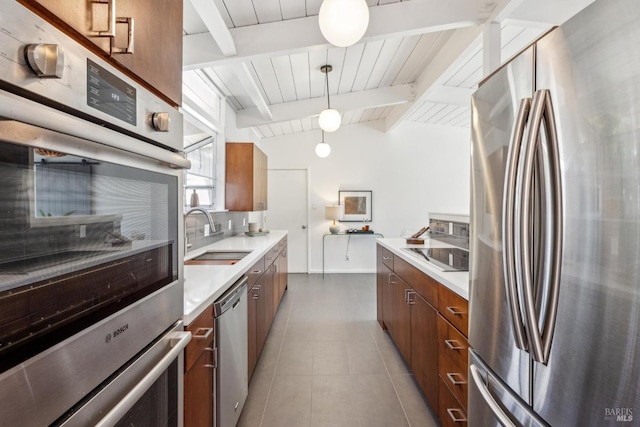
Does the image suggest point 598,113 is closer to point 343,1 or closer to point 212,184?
point 343,1

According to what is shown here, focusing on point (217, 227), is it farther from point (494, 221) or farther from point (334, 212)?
point (494, 221)

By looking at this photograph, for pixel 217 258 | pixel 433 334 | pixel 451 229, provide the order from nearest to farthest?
pixel 433 334 < pixel 217 258 < pixel 451 229

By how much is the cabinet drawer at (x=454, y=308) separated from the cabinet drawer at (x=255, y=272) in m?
1.21

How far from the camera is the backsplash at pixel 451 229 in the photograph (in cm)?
256

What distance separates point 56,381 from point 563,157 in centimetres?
117

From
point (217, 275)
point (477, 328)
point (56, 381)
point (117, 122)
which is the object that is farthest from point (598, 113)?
point (217, 275)

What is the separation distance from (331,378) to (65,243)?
6.89 feet

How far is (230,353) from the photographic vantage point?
1.55 m

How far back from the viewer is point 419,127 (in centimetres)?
584

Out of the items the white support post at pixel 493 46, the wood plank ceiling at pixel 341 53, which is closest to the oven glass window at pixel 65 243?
the wood plank ceiling at pixel 341 53

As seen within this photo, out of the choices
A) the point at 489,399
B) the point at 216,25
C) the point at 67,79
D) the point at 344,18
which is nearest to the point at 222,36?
the point at 216,25

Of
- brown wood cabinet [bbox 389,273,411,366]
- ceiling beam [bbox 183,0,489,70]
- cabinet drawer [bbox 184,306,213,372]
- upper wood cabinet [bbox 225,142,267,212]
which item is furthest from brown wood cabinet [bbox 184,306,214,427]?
upper wood cabinet [bbox 225,142,267,212]

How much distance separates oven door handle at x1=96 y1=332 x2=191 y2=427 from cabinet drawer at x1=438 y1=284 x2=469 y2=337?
1.14 metres

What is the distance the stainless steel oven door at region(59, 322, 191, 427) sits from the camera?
63 centimetres
